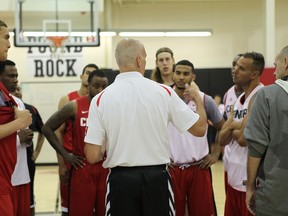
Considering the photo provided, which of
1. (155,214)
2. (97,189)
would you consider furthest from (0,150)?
(97,189)

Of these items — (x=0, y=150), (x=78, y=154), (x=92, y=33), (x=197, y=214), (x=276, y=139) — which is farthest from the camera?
(x=92, y=33)

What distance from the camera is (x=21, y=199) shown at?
15.1 feet

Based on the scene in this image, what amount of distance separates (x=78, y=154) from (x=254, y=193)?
2.22 metres

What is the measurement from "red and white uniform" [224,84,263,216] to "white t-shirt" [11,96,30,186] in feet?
6.77

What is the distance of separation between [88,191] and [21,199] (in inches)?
26.5

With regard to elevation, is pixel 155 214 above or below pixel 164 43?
below

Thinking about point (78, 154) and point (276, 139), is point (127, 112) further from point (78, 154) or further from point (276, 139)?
point (78, 154)

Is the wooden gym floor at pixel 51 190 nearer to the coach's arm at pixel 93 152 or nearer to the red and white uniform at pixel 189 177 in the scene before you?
the red and white uniform at pixel 189 177

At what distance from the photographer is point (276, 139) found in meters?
3.09

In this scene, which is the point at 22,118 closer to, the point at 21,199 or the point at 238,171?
the point at 21,199

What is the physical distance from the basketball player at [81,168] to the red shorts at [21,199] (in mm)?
436

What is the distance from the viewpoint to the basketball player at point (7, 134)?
3.27 meters

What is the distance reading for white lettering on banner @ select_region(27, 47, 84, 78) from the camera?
13.6 meters

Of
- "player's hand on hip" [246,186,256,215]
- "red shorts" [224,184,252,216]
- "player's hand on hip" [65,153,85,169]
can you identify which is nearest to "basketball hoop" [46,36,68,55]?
"player's hand on hip" [65,153,85,169]
